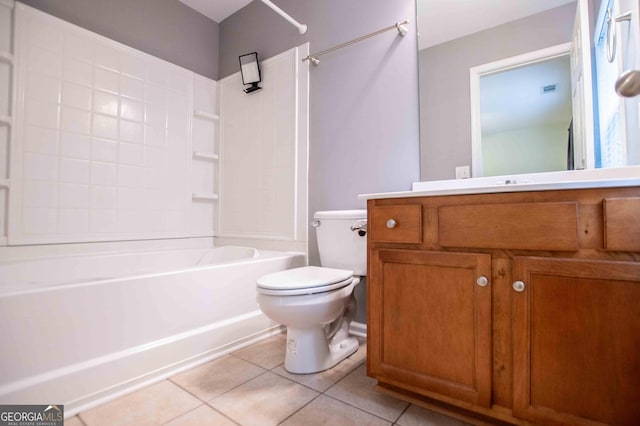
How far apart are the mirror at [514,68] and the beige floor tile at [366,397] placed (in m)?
1.08

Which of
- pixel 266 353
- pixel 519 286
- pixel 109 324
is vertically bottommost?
pixel 266 353

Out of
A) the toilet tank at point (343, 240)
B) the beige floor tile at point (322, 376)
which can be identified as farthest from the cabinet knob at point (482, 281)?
the beige floor tile at point (322, 376)

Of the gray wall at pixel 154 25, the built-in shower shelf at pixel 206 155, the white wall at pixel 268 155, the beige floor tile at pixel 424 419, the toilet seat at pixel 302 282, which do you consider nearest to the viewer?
the beige floor tile at pixel 424 419

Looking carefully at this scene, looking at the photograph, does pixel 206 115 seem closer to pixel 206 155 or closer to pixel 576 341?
pixel 206 155

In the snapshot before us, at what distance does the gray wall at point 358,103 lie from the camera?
1708 millimetres

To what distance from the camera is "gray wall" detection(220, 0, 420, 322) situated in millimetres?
1708

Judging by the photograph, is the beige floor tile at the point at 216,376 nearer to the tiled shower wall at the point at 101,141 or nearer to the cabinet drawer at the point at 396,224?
the cabinet drawer at the point at 396,224

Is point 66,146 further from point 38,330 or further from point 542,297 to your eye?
point 542,297

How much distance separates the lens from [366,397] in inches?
47.8

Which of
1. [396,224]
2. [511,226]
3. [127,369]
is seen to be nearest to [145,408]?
[127,369]

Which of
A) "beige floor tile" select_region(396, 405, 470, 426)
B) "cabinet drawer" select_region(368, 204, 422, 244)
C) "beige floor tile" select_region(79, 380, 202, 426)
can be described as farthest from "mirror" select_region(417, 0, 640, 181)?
"beige floor tile" select_region(79, 380, 202, 426)

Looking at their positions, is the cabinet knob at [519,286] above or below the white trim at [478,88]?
below

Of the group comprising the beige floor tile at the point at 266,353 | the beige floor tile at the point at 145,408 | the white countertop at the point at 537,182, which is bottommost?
the beige floor tile at the point at 266,353

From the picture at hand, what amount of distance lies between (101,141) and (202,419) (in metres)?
1.90
